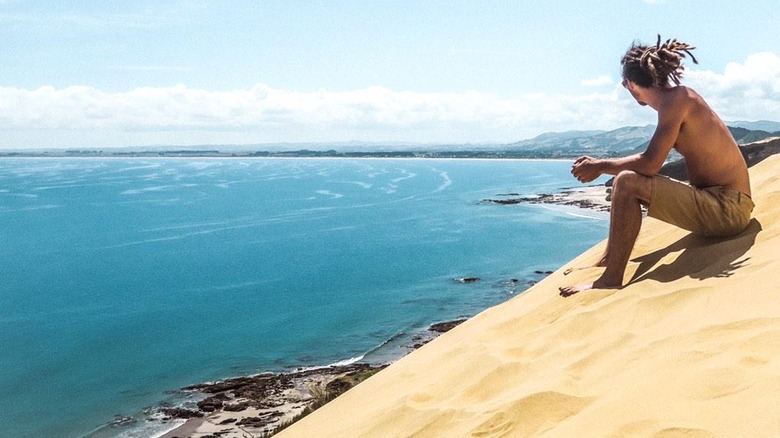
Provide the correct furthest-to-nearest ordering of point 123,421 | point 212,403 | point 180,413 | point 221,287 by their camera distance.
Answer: point 221,287 < point 212,403 < point 180,413 < point 123,421

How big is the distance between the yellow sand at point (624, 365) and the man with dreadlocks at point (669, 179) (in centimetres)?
20

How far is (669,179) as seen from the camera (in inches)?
170

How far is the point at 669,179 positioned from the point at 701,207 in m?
0.30

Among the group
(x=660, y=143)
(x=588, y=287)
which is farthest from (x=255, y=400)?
(x=660, y=143)

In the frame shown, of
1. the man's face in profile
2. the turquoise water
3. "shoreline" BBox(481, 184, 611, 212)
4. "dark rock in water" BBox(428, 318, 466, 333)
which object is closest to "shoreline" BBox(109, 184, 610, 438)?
the turquoise water

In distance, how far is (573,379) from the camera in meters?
3.03

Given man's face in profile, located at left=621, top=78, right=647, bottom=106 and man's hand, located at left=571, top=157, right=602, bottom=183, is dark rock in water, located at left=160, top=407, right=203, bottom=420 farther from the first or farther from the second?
man's face in profile, located at left=621, top=78, right=647, bottom=106

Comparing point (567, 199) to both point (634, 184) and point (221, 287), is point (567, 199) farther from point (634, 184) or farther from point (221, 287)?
point (634, 184)

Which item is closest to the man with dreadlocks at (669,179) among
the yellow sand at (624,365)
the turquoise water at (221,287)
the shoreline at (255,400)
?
the yellow sand at (624,365)

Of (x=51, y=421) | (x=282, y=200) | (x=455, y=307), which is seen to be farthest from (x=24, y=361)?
(x=282, y=200)

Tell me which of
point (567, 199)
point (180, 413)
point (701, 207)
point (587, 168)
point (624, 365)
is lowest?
point (180, 413)

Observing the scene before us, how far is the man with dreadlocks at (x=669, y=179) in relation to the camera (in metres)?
4.27

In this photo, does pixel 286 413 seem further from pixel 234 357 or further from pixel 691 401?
pixel 691 401

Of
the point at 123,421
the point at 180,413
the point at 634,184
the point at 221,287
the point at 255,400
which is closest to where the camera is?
the point at 634,184
